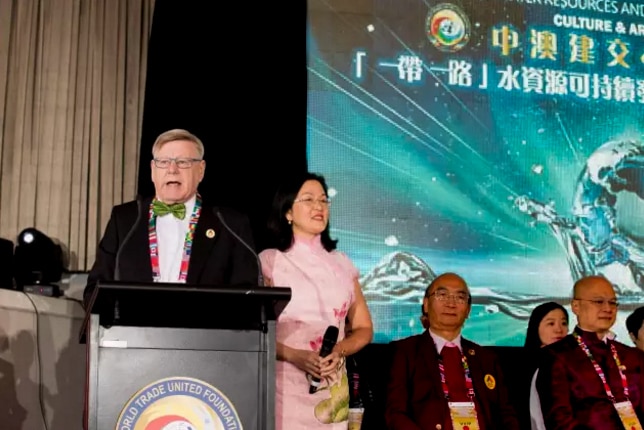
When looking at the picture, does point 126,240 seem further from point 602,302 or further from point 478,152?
point 478,152

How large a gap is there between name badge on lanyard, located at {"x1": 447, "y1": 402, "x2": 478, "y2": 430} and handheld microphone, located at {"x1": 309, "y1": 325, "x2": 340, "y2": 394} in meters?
0.91

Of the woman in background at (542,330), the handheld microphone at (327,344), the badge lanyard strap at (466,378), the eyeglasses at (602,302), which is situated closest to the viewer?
the handheld microphone at (327,344)

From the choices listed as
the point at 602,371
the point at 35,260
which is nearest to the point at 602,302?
the point at 602,371

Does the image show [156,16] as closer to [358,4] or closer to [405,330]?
[358,4]

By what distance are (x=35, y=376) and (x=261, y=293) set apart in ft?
9.13

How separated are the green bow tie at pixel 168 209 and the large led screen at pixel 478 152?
2.35 meters

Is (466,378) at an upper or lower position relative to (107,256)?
lower

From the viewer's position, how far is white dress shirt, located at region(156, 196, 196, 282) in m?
2.63

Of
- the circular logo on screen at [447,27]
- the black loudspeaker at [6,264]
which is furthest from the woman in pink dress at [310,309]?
the circular logo on screen at [447,27]

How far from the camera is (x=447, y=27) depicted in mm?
5230

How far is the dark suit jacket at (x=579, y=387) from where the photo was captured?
3.82 metres

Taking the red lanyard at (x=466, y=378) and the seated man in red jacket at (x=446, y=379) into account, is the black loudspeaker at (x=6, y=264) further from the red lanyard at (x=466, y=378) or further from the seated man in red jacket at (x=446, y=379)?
the red lanyard at (x=466, y=378)

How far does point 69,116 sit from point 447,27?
2.09 m

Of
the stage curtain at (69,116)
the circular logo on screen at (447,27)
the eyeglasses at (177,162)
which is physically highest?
the circular logo on screen at (447,27)
